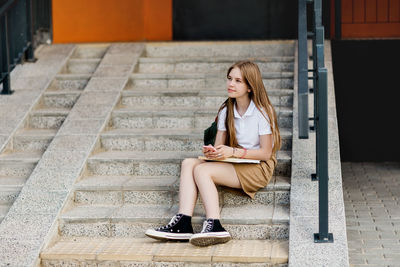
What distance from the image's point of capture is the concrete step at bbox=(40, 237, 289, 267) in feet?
15.8

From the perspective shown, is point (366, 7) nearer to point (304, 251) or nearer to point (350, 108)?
point (350, 108)

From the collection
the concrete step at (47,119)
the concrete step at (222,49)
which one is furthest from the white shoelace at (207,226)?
the concrete step at (222,49)

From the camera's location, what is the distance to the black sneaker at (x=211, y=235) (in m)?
4.91

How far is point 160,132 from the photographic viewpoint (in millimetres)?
6703

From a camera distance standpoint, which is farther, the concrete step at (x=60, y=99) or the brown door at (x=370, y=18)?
the brown door at (x=370, y=18)

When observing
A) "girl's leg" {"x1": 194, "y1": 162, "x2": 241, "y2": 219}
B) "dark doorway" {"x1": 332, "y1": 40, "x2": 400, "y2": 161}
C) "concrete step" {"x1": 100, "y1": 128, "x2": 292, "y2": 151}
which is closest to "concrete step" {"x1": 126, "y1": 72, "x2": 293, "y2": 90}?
"concrete step" {"x1": 100, "y1": 128, "x2": 292, "y2": 151}

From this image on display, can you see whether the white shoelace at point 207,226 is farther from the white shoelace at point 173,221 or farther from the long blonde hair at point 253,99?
the long blonde hair at point 253,99

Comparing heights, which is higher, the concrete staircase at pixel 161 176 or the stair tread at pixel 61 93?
the stair tread at pixel 61 93

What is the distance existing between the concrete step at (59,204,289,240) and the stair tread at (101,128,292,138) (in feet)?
3.40

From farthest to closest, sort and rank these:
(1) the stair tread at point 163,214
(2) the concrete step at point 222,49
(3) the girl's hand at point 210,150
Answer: (2) the concrete step at point 222,49
(1) the stair tread at point 163,214
(3) the girl's hand at point 210,150

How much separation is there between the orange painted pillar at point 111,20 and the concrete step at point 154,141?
3606 mm

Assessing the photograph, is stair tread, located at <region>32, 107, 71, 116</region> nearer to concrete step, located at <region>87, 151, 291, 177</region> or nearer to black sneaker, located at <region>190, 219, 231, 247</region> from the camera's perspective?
concrete step, located at <region>87, 151, 291, 177</region>

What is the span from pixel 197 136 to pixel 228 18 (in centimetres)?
389

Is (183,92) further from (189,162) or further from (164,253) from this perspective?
(164,253)
